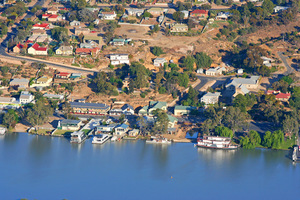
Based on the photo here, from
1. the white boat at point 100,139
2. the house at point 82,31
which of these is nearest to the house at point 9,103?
the white boat at point 100,139

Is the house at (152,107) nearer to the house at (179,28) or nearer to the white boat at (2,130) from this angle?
the white boat at (2,130)

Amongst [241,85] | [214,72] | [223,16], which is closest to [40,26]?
[214,72]

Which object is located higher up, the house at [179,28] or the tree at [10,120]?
the house at [179,28]

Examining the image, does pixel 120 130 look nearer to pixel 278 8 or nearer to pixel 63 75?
pixel 63 75

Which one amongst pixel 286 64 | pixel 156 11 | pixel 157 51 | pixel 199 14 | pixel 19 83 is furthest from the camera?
pixel 156 11

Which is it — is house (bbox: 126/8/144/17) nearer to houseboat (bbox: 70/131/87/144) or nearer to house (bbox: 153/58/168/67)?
house (bbox: 153/58/168/67)

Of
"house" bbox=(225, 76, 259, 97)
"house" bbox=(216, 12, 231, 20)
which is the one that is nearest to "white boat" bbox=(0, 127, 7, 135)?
"house" bbox=(225, 76, 259, 97)
